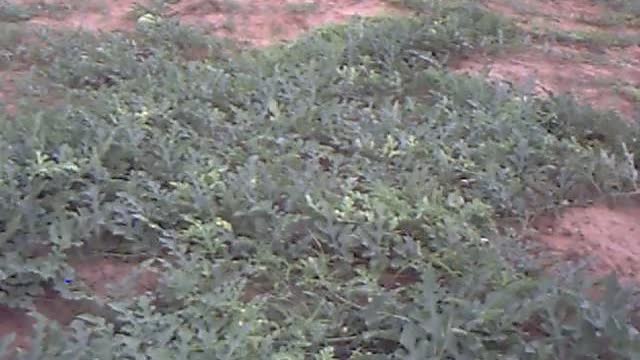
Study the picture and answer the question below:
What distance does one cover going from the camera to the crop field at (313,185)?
110 inches

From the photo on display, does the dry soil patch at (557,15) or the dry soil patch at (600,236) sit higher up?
the dry soil patch at (557,15)

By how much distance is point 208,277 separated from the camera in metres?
2.97

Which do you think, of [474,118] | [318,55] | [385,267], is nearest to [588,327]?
[385,267]

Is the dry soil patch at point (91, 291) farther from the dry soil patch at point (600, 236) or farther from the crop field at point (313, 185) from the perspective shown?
the dry soil patch at point (600, 236)

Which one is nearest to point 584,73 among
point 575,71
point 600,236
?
point 575,71

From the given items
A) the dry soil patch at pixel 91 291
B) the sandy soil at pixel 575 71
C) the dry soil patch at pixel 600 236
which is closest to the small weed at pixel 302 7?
the sandy soil at pixel 575 71

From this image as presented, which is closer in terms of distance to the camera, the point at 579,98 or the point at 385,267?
the point at 385,267

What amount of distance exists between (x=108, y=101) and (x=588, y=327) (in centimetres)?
203

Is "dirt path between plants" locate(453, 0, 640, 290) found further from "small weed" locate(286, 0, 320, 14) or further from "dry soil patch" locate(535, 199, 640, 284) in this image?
"small weed" locate(286, 0, 320, 14)

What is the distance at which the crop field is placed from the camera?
110 inches

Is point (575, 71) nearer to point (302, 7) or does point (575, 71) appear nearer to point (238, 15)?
point (302, 7)

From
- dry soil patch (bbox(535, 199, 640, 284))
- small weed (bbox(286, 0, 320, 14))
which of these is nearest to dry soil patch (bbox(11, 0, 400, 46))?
small weed (bbox(286, 0, 320, 14))

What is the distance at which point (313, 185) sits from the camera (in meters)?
3.40

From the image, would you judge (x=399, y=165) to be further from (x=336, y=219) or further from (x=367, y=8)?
(x=367, y=8)
